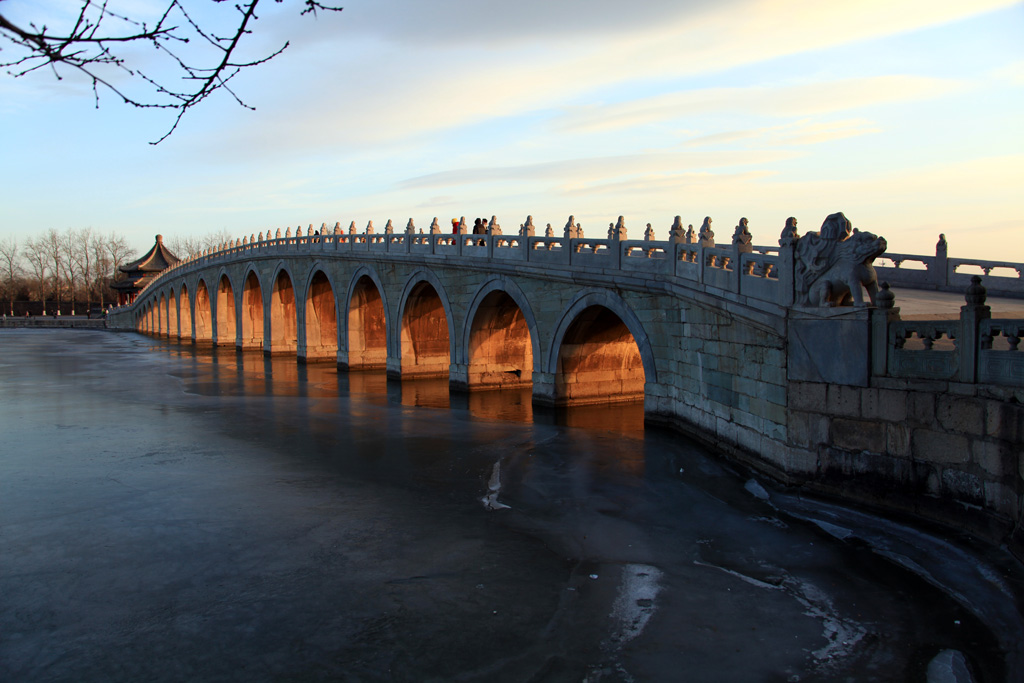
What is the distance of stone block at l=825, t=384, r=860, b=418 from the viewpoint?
28.4 feet

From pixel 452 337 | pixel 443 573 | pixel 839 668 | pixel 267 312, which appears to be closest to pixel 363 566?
pixel 443 573

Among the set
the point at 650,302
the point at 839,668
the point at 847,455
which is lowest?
the point at 839,668

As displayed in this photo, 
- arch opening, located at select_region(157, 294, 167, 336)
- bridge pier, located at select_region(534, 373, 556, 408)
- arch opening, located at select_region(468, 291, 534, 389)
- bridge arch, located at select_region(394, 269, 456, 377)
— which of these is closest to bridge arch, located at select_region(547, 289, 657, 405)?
bridge pier, located at select_region(534, 373, 556, 408)

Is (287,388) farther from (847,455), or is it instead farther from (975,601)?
(975,601)

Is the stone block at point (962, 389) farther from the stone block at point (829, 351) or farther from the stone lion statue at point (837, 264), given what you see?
the stone lion statue at point (837, 264)

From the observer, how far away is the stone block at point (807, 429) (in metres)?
9.10

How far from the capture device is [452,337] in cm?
2052

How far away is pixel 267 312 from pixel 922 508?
29413 millimetres

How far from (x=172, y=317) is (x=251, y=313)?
17.4 metres

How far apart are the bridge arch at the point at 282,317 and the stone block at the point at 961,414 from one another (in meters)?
28.4

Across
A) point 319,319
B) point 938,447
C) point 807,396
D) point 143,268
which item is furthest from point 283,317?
point 143,268

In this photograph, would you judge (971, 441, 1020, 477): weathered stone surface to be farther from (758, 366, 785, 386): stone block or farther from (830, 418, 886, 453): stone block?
(758, 366, 785, 386): stone block

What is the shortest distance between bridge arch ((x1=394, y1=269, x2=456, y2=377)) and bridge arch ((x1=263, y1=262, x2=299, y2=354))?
1123 centimetres

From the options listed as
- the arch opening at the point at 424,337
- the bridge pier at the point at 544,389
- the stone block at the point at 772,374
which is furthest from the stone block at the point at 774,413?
the arch opening at the point at 424,337
